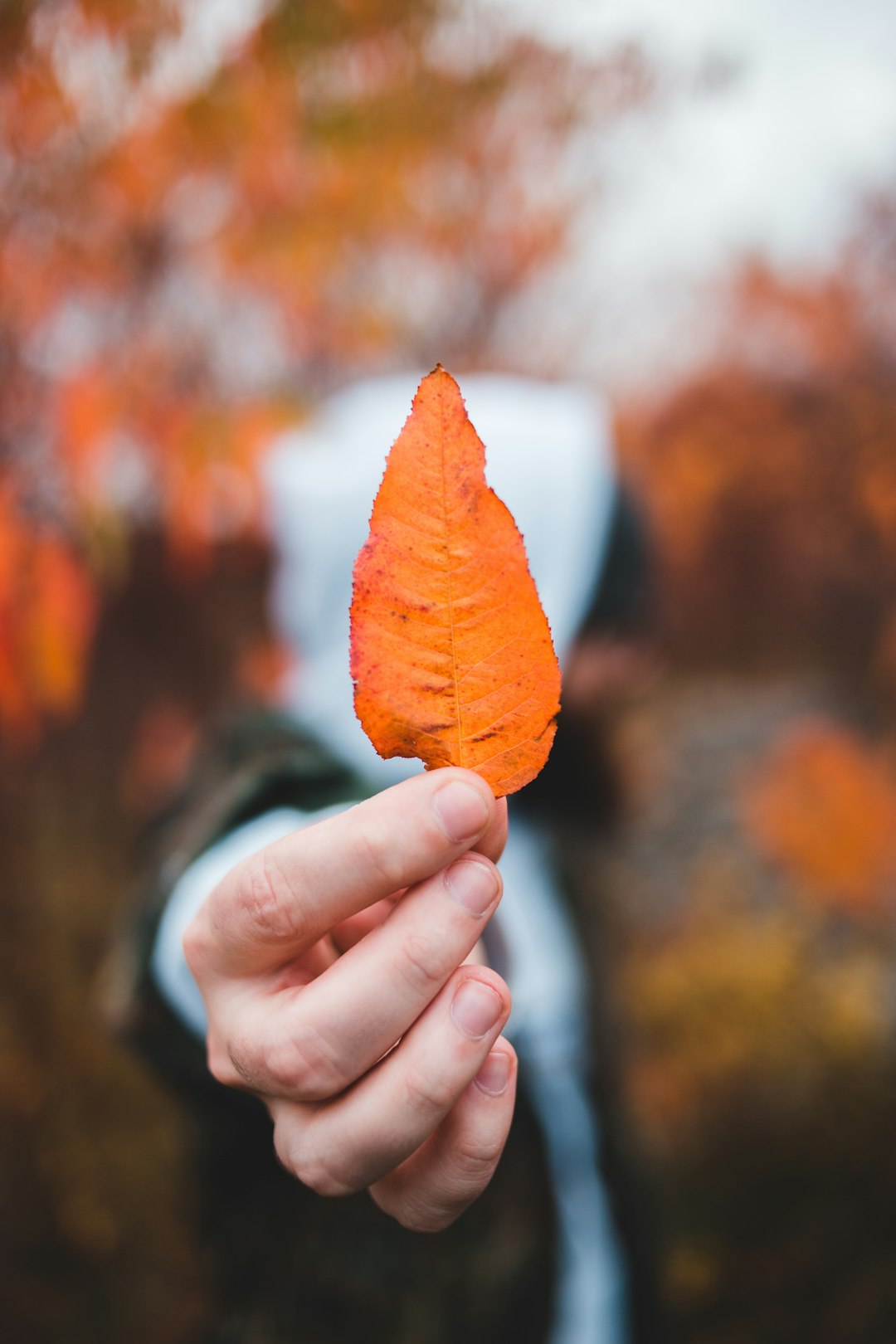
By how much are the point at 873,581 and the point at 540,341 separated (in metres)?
1.68

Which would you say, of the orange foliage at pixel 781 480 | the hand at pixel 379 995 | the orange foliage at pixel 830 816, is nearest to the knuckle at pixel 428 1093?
the hand at pixel 379 995

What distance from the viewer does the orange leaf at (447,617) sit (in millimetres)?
287

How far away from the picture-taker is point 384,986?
1.13 feet

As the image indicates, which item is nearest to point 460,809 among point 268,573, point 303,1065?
point 303,1065

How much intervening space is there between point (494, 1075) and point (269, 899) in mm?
147

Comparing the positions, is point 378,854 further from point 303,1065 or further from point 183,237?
point 183,237

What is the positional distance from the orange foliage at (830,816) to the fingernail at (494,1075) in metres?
2.95

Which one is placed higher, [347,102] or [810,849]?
[347,102]

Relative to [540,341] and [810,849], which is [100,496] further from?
[810,849]

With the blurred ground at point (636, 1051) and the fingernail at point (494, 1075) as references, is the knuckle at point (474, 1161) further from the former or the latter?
the blurred ground at point (636, 1051)

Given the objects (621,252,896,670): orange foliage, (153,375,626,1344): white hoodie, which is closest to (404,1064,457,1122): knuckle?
(153,375,626,1344): white hoodie

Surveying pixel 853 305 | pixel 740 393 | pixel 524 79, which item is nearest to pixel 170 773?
pixel 524 79

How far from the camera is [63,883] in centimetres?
195

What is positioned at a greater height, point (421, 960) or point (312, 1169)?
point (421, 960)
